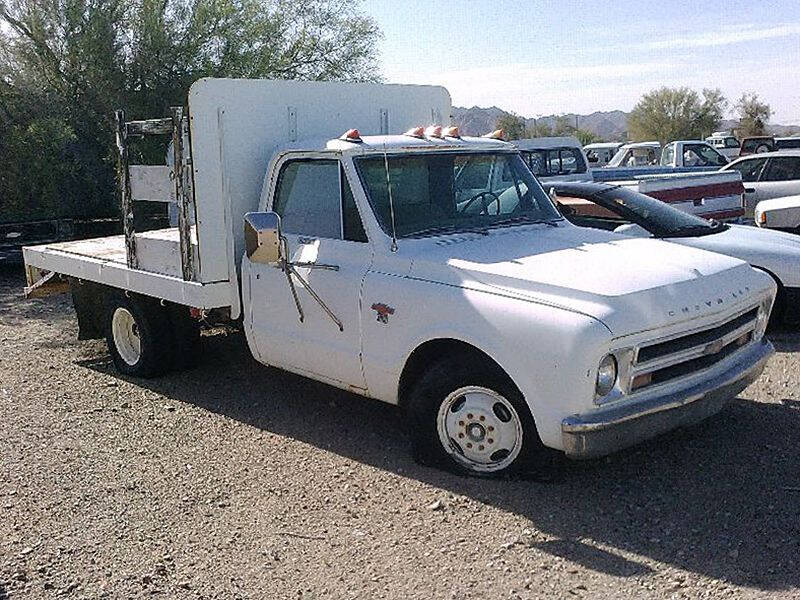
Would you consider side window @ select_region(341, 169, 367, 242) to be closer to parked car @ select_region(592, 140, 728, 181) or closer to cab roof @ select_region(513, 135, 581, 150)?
cab roof @ select_region(513, 135, 581, 150)

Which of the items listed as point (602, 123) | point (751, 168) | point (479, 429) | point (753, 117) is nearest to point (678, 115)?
point (753, 117)

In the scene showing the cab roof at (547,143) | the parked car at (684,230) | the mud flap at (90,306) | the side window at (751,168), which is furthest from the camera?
the side window at (751,168)

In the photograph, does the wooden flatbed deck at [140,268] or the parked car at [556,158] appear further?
the parked car at [556,158]

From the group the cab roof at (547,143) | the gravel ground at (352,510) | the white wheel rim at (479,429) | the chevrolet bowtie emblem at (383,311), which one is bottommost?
the gravel ground at (352,510)

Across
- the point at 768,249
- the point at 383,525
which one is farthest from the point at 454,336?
the point at 768,249

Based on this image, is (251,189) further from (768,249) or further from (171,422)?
(768,249)

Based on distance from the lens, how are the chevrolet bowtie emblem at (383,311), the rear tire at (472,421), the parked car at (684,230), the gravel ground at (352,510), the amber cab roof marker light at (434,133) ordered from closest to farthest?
the gravel ground at (352,510)
the rear tire at (472,421)
the chevrolet bowtie emblem at (383,311)
the amber cab roof marker light at (434,133)
the parked car at (684,230)

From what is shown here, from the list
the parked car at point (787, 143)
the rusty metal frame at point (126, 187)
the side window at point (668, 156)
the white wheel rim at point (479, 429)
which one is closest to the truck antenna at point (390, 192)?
the white wheel rim at point (479, 429)

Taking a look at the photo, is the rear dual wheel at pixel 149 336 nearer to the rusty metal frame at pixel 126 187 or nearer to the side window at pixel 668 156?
the rusty metal frame at pixel 126 187

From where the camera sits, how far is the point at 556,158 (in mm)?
13680

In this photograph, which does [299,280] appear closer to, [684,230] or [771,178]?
[684,230]

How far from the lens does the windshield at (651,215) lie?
8.05 metres

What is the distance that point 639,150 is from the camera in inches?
1102

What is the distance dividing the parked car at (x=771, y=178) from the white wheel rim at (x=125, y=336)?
10211mm
